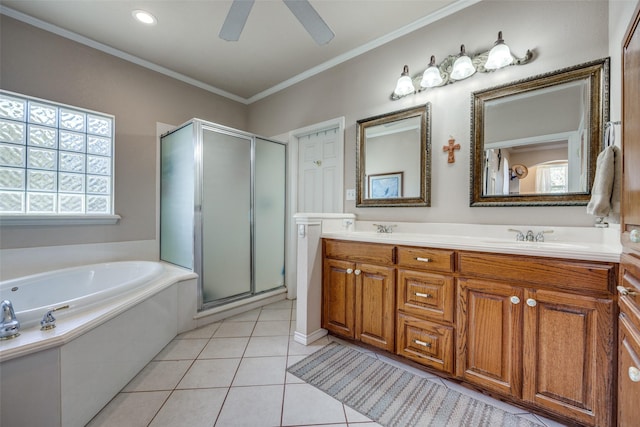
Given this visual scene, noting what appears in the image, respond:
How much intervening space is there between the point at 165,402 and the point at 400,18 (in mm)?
3160

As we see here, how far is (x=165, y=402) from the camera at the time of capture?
142cm

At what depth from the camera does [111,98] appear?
2574mm

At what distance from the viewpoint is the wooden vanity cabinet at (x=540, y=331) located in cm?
112

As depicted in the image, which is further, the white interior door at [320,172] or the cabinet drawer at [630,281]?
the white interior door at [320,172]

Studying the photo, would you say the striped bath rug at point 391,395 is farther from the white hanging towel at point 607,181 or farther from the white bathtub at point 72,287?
the white bathtub at point 72,287

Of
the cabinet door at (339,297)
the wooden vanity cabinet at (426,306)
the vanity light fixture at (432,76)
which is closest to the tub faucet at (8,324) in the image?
the cabinet door at (339,297)

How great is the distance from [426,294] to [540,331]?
54 cm

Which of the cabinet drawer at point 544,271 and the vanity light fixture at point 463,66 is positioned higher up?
the vanity light fixture at point 463,66

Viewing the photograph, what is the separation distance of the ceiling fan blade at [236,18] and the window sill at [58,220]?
204cm

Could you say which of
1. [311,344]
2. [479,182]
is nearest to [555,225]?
[479,182]

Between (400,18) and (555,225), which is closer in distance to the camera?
(555,225)

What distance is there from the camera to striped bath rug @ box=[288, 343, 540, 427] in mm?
1308

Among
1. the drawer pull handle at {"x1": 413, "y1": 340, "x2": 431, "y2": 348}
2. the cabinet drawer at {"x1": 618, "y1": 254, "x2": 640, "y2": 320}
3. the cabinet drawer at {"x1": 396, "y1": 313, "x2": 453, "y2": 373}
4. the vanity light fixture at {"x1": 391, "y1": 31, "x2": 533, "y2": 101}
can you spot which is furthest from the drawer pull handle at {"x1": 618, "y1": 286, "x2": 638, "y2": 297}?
the vanity light fixture at {"x1": 391, "y1": 31, "x2": 533, "y2": 101}

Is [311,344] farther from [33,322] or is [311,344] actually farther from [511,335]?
[33,322]
